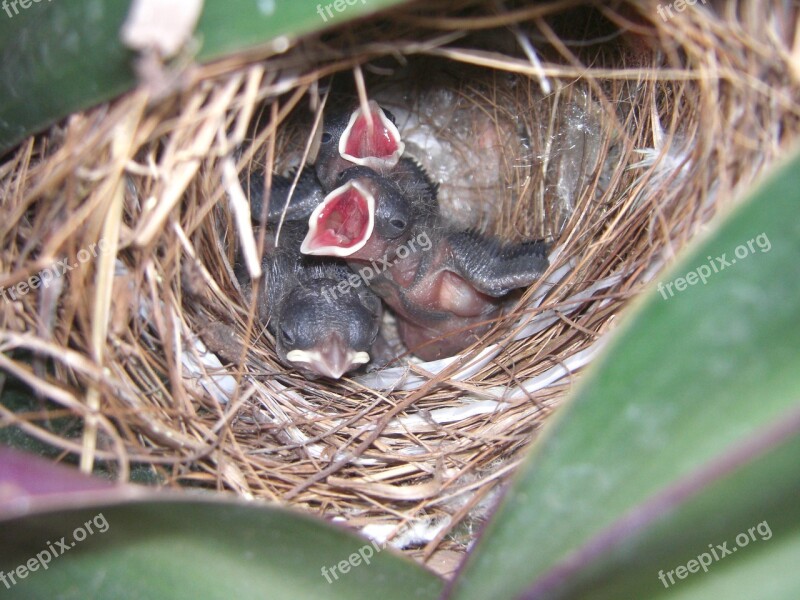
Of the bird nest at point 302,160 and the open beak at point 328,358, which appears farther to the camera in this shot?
the open beak at point 328,358

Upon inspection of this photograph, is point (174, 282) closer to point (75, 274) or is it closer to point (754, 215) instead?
point (75, 274)

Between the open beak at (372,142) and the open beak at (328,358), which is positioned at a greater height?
the open beak at (372,142)

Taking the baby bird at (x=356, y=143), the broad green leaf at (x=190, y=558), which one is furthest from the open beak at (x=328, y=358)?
the broad green leaf at (x=190, y=558)

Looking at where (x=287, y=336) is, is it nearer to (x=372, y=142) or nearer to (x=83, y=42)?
(x=372, y=142)

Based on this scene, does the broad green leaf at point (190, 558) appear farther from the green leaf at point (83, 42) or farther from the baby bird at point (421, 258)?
the baby bird at point (421, 258)

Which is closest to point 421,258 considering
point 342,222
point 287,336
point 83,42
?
point 342,222

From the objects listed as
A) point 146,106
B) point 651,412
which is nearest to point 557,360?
point 651,412

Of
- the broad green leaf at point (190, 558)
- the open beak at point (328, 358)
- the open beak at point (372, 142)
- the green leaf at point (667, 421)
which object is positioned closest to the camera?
the green leaf at point (667, 421)
